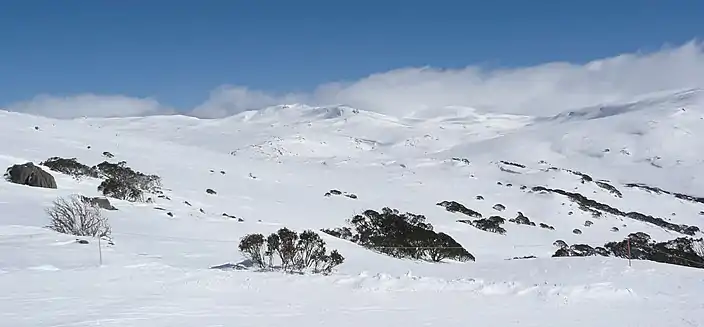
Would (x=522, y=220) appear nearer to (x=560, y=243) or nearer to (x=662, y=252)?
(x=560, y=243)

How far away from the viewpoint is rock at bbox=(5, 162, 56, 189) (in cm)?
2684

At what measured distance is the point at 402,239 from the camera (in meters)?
24.1

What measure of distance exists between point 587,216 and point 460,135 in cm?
14179

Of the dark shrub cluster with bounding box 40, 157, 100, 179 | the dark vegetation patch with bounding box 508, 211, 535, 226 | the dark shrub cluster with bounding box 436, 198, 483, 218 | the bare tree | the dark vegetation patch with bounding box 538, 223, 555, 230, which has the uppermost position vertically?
the dark shrub cluster with bounding box 40, 157, 100, 179

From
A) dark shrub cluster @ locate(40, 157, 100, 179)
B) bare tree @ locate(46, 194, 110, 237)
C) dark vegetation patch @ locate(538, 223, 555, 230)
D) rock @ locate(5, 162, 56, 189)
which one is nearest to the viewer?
bare tree @ locate(46, 194, 110, 237)

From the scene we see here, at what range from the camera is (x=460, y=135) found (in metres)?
187

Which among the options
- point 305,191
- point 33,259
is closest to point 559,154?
point 305,191

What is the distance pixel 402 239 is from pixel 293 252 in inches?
355

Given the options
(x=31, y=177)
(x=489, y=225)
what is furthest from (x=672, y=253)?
(x=31, y=177)

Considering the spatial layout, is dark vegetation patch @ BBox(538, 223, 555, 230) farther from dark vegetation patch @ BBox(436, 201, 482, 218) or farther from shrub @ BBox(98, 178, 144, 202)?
shrub @ BBox(98, 178, 144, 202)

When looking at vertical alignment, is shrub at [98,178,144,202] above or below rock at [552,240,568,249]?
above

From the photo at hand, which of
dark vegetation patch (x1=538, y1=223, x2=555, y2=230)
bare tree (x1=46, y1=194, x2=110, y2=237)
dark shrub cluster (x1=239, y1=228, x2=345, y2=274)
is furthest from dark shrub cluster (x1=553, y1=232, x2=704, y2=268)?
bare tree (x1=46, y1=194, x2=110, y2=237)

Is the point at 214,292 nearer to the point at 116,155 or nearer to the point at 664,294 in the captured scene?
the point at 664,294

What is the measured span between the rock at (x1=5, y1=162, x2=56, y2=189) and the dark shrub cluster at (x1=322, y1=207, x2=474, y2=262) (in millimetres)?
12087
